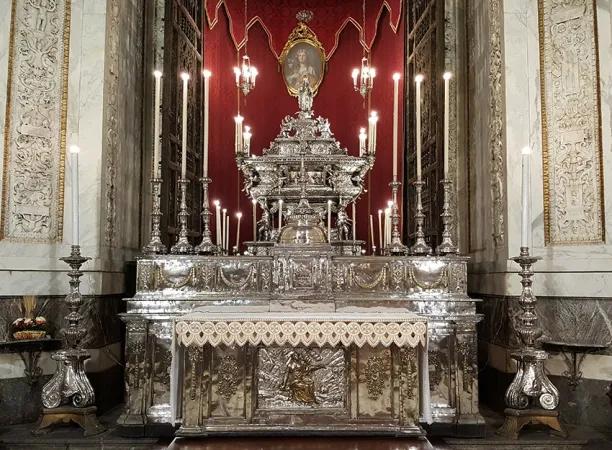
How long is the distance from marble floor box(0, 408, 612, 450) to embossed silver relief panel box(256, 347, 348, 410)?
27 cm

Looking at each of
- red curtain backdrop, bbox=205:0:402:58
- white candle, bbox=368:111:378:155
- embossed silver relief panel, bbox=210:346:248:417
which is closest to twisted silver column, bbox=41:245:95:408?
embossed silver relief panel, bbox=210:346:248:417

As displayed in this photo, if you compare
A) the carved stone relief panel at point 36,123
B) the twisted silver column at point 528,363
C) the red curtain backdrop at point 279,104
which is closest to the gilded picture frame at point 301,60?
the red curtain backdrop at point 279,104

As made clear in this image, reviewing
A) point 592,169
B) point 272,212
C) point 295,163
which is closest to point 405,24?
point 295,163

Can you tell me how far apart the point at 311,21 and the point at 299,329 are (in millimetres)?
7016

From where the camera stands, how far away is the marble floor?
441 cm

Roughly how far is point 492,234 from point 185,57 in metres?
4.32

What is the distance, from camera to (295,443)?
14.8 ft

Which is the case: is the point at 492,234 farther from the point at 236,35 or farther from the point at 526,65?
the point at 236,35

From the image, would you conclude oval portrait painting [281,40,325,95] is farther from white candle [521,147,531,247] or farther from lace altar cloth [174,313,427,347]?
lace altar cloth [174,313,427,347]

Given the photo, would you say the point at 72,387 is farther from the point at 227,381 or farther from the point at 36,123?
the point at 36,123

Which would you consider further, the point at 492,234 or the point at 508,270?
the point at 492,234

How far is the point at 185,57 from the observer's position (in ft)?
24.4

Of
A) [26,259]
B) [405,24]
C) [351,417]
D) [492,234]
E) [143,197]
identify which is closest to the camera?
[351,417]

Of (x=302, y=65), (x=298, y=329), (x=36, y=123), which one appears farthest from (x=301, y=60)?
(x=298, y=329)
